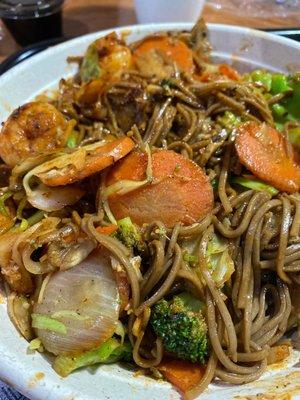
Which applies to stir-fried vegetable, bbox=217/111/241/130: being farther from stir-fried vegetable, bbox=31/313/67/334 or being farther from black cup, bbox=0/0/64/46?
black cup, bbox=0/0/64/46

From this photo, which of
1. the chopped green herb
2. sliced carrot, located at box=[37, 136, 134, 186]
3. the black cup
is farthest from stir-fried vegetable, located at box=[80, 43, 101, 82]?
the black cup

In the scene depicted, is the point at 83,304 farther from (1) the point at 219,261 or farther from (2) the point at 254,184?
(2) the point at 254,184

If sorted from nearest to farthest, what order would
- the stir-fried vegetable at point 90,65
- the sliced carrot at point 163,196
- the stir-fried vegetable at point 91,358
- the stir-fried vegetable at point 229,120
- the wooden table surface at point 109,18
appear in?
the stir-fried vegetable at point 91,358, the sliced carrot at point 163,196, the stir-fried vegetable at point 229,120, the stir-fried vegetable at point 90,65, the wooden table surface at point 109,18

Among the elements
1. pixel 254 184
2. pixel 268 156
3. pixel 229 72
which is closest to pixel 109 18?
pixel 229 72

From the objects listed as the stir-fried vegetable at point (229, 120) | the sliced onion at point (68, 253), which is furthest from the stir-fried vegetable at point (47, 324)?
the stir-fried vegetable at point (229, 120)

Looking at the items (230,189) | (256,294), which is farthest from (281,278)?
(230,189)

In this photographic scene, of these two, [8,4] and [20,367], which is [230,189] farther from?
[8,4]

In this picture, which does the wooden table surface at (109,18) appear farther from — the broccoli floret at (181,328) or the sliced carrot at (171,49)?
the broccoli floret at (181,328)
